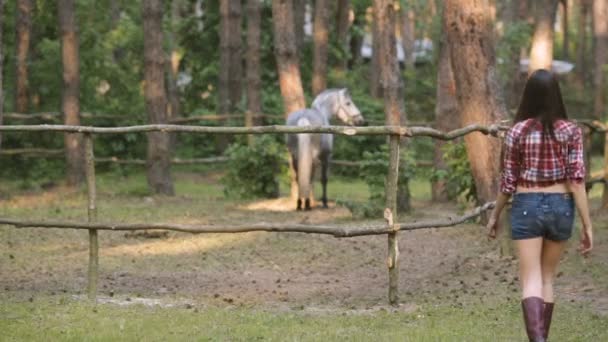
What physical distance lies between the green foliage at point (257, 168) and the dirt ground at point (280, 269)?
3.24 m

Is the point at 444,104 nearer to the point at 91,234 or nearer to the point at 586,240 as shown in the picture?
the point at 91,234

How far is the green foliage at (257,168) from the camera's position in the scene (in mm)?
18406

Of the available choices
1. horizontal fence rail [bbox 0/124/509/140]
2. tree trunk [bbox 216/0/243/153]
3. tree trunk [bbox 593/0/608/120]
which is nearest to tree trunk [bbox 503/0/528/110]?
tree trunk [bbox 593/0/608/120]

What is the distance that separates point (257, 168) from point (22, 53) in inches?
255

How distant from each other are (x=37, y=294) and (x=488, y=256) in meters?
4.39

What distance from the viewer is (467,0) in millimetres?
11906

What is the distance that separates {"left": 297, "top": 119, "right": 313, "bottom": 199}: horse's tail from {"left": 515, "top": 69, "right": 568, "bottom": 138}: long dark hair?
1004 cm

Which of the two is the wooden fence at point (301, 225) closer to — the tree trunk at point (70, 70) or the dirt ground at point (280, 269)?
the dirt ground at point (280, 269)

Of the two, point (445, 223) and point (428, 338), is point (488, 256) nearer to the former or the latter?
point (445, 223)

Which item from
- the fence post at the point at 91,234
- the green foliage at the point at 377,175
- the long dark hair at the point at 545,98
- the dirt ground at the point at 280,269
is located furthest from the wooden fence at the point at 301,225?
the green foliage at the point at 377,175

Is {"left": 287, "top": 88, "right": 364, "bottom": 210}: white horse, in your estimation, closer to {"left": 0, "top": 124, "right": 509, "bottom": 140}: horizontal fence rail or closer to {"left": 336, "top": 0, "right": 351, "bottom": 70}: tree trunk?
{"left": 0, "top": 124, "right": 509, "bottom": 140}: horizontal fence rail

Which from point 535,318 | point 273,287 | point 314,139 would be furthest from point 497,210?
point 314,139

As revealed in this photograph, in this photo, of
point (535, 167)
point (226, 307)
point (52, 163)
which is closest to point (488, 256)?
point (226, 307)

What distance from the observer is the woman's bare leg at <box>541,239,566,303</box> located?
21.1 feet
